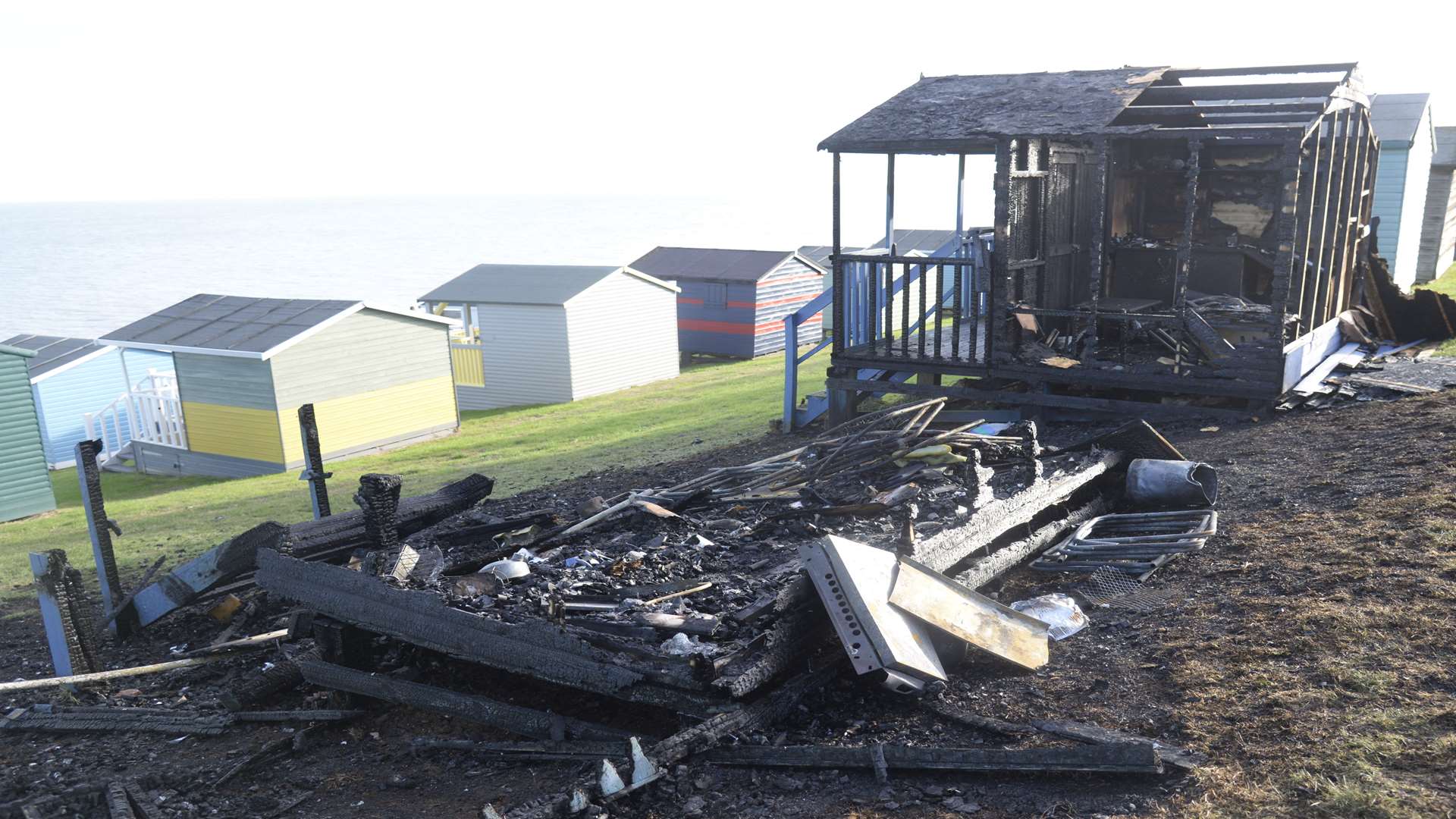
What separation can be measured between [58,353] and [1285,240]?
101 feet

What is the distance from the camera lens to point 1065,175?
14.7 meters

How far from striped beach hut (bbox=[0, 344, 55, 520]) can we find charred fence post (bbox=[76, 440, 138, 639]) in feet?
48.0

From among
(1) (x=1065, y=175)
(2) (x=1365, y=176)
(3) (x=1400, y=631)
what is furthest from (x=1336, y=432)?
(2) (x=1365, y=176)

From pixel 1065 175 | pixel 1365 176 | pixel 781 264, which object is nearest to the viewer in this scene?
pixel 1065 175

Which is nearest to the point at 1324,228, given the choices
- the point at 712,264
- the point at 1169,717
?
the point at 1169,717

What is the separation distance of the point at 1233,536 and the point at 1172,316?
489cm

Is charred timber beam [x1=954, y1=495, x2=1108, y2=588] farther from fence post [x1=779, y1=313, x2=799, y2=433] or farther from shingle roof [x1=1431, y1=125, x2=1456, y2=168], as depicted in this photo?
shingle roof [x1=1431, y1=125, x2=1456, y2=168]

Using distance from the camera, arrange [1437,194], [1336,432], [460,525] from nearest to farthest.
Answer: [460,525] → [1336,432] → [1437,194]

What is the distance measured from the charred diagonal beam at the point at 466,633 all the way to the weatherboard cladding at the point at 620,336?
2277cm

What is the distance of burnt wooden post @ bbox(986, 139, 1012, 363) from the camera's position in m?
12.9

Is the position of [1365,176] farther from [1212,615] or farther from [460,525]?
[460,525]

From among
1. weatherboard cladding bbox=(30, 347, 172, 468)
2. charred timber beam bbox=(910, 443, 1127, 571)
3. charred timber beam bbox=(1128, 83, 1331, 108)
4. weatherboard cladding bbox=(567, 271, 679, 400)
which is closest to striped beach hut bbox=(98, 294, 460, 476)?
weatherboard cladding bbox=(30, 347, 172, 468)

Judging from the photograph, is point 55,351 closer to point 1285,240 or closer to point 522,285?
point 522,285

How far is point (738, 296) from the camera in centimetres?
3588
